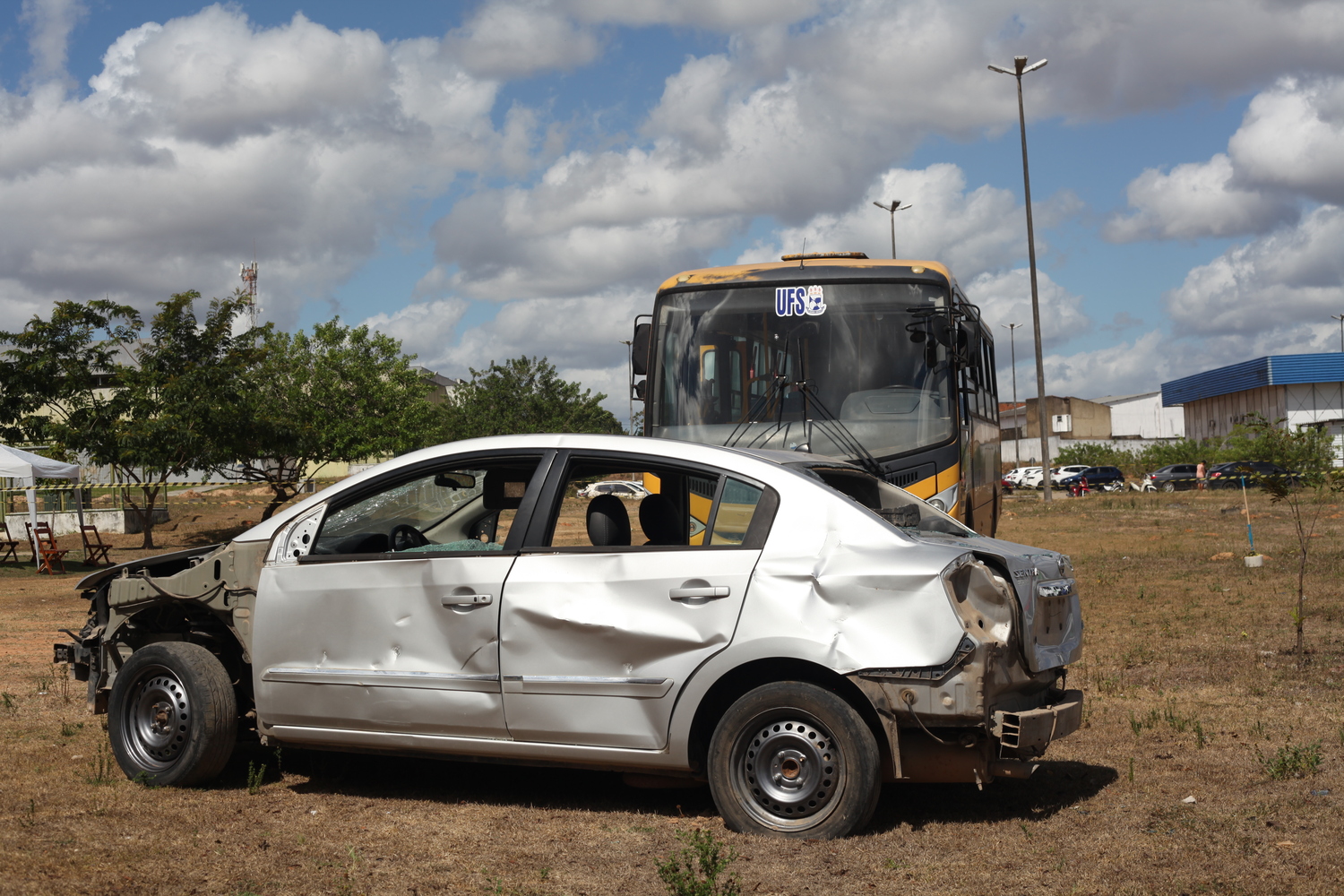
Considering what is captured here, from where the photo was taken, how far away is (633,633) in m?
5.01

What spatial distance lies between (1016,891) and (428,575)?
2.68 m

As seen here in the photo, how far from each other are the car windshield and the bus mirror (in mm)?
4785

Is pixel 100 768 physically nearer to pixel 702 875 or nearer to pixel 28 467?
pixel 702 875

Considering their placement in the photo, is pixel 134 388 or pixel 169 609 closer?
pixel 169 609

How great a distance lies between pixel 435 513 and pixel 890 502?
87.3 inches

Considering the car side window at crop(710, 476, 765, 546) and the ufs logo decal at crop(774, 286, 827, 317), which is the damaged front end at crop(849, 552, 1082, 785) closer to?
the car side window at crop(710, 476, 765, 546)

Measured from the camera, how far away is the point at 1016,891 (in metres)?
4.18

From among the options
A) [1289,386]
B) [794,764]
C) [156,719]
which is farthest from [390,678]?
[1289,386]

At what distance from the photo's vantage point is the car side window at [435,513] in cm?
568

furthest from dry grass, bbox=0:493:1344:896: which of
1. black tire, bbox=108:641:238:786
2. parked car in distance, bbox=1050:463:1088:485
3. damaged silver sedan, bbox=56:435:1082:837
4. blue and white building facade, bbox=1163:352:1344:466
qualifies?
blue and white building facade, bbox=1163:352:1344:466

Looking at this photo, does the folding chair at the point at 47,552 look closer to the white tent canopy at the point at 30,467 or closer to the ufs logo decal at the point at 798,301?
the white tent canopy at the point at 30,467

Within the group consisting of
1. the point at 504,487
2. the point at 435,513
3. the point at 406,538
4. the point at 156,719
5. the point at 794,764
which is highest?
the point at 504,487

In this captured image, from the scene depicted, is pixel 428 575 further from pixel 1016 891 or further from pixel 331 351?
pixel 331 351

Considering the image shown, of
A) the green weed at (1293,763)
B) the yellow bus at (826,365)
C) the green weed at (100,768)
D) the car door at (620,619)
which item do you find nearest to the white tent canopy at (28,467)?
the yellow bus at (826,365)
